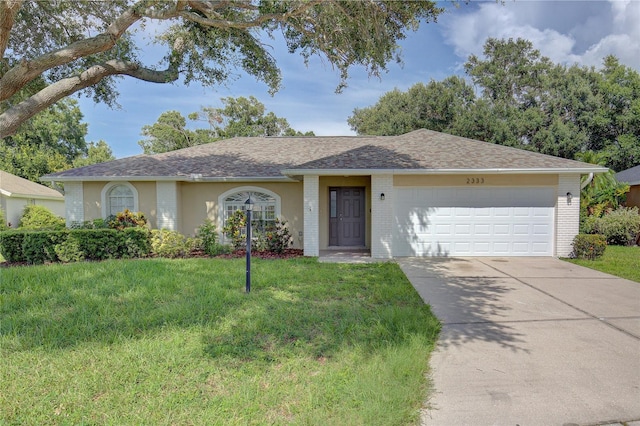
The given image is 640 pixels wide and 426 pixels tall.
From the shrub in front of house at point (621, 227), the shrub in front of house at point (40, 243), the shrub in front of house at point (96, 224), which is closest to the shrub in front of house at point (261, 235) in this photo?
the shrub in front of house at point (96, 224)

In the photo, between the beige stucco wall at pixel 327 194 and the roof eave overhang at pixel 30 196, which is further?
the roof eave overhang at pixel 30 196

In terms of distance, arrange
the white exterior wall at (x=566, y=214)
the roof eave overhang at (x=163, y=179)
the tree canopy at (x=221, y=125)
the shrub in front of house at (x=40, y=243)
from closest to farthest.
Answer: the shrub in front of house at (x=40, y=243) < the white exterior wall at (x=566, y=214) < the roof eave overhang at (x=163, y=179) < the tree canopy at (x=221, y=125)

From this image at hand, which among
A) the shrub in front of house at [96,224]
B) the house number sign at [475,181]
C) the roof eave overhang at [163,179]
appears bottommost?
the shrub in front of house at [96,224]

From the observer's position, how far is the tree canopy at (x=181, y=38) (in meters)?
7.02

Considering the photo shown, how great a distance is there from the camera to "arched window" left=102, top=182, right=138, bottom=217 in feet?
36.7

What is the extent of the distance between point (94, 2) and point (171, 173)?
5188 mm

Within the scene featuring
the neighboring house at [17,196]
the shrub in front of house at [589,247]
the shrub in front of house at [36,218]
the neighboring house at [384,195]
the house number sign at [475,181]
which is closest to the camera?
the shrub in front of house at [589,247]

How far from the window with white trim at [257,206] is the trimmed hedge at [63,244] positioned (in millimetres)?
3162

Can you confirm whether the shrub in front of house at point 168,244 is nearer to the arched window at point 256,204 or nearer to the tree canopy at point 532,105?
the arched window at point 256,204

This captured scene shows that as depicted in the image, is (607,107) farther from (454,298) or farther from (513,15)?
(454,298)

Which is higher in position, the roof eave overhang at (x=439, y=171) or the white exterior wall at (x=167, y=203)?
the roof eave overhang at (x=439, y=171)

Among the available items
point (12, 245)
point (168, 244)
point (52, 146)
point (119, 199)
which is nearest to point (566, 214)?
point (168, 244)

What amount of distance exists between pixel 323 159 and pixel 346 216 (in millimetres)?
2487

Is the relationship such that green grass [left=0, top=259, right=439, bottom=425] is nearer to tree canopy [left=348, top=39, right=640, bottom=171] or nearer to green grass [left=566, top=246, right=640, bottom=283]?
green grass [left=566, top=246, right=640, bottom=283]
